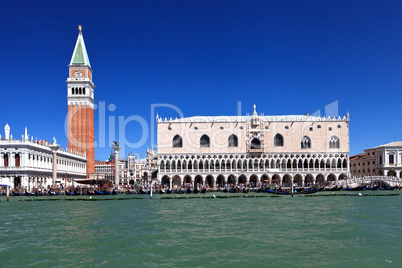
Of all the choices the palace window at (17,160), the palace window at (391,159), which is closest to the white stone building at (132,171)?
the palace window at (17,160)

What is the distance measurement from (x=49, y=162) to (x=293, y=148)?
33.4 m

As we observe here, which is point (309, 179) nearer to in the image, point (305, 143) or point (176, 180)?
point (305, 143)

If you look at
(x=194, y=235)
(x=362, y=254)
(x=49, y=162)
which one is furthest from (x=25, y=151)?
(x=362, y=254)

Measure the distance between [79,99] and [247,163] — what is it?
1220 inches

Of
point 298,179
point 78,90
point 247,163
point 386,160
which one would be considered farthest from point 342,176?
point 78,90

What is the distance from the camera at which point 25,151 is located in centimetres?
4647

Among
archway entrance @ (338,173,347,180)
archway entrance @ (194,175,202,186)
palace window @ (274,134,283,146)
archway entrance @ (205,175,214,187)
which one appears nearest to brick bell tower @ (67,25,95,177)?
archway entrance @ (194,175,202,186)

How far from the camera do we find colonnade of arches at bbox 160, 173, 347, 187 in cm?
5584

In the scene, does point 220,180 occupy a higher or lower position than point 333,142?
lower

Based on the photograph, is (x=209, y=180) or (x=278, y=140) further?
(x=209, y=180)

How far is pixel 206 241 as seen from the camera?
44.2 feet

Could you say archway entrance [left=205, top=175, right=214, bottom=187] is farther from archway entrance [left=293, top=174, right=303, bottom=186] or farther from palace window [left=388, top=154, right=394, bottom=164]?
palace window [left=388, top=154, right=394, bottom=164]

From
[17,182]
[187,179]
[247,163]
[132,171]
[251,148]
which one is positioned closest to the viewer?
[17,182]

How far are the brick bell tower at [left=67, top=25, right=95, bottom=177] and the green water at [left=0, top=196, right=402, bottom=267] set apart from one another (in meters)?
49.3
